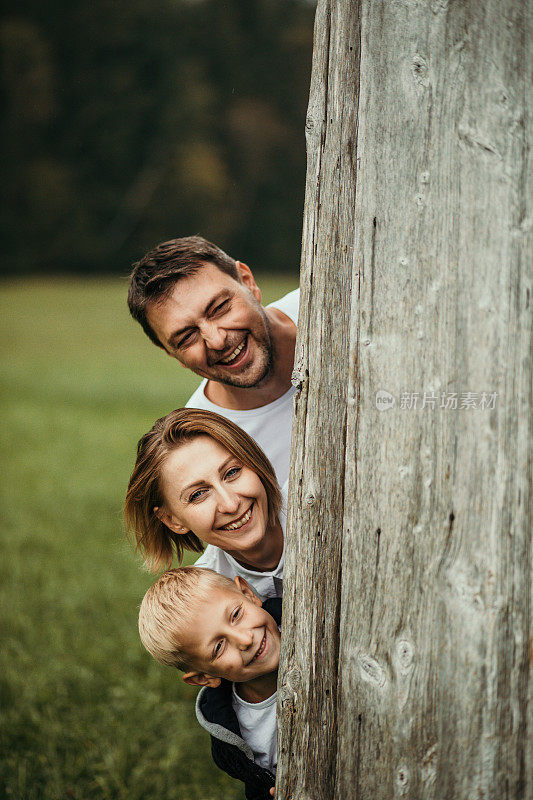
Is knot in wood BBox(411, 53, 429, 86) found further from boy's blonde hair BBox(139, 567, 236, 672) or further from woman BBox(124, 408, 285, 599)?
boy's blonde hair BBox(139, 567, 236, 672)

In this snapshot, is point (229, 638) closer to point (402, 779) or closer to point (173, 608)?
point (173, 608)

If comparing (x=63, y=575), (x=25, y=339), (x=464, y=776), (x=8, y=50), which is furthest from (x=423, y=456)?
(x=8, y=50)

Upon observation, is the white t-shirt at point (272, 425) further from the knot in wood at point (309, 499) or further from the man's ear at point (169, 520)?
the knot in wood at point (309, 499)

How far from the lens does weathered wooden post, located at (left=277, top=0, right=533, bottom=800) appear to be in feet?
4.33

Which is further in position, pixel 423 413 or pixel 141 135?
pixel 141 135

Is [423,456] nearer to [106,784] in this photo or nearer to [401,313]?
[401,313]

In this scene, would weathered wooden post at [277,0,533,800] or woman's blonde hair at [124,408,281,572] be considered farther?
woman's blonde hair at [124,408,281,572]

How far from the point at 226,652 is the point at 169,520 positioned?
442 millimetres

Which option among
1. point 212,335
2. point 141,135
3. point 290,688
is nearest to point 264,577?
point 290,688

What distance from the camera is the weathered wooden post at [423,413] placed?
1.32 metres

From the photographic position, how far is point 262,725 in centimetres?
208

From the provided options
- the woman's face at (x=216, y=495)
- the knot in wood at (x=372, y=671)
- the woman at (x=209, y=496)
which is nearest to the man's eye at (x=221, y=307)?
the woman at (x=209, y=496)

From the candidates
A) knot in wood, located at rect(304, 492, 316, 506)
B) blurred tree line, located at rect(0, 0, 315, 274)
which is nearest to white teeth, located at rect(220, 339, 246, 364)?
knot in wood, located at rect(304, 492, 316, 506)

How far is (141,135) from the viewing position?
3058cm
